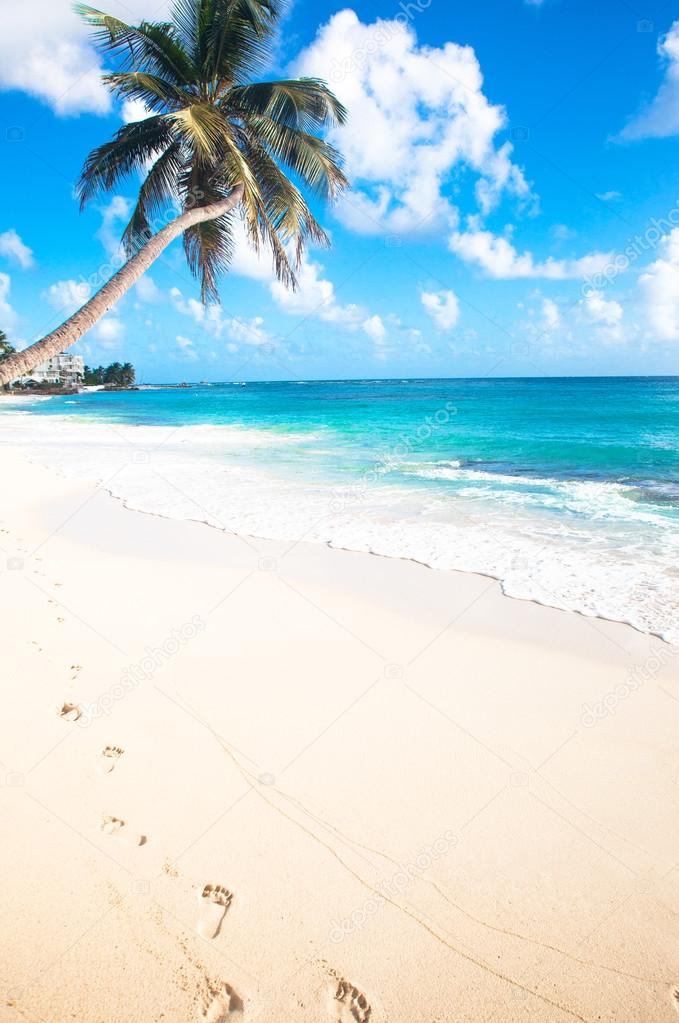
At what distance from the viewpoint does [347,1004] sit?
6.72 ft

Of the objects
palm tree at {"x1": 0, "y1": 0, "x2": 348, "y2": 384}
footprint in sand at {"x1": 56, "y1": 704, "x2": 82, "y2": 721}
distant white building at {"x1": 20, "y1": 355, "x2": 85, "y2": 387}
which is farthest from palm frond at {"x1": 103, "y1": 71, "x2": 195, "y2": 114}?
distant white building at {"x1": 20, "y1": 355, "x2": 85, "y2": 387}

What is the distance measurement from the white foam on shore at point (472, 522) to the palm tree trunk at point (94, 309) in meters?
3.99

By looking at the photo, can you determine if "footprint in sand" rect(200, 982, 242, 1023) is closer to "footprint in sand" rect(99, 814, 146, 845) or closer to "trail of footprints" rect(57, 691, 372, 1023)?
"trail of footprints" rect(57, 691, 372, 1023)

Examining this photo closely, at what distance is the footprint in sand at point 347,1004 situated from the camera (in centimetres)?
200

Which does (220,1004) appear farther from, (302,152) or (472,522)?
(302,152)

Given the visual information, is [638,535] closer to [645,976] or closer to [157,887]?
[645,976]

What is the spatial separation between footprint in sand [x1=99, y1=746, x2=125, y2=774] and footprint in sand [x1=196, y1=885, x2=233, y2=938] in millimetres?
1061

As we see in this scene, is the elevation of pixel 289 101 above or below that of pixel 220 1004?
above

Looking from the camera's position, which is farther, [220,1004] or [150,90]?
[150,90]

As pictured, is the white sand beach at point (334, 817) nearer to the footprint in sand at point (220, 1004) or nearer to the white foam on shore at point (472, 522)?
the footprint in sand at point (220, 1004)

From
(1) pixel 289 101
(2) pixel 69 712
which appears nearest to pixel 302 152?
(1) pixel 289 101

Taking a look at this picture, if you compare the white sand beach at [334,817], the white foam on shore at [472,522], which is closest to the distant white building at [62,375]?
the white foam on shore at [472,522]

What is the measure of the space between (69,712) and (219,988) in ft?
7.07

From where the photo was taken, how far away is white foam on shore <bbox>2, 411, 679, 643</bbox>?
621 centimetres
